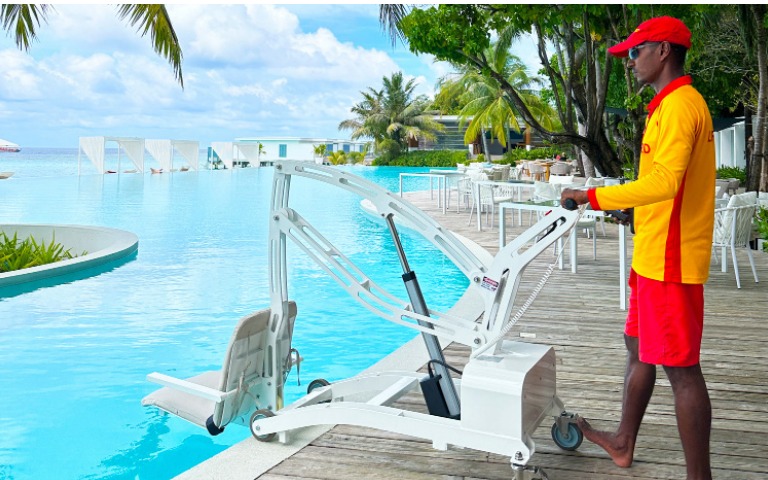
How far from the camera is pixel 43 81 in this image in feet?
249

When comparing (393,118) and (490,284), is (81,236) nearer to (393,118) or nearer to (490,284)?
(490,284)

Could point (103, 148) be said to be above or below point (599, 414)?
above

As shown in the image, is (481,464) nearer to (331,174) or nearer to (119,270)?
(331,174)

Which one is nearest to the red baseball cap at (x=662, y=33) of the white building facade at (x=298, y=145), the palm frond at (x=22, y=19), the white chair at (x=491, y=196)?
the white chair at (x=491, y=196)

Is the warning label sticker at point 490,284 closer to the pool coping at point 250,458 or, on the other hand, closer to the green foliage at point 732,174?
the pool coping at point 250,458

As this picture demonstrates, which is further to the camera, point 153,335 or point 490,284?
point 153,335

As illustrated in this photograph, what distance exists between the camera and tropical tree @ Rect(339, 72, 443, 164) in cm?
4475

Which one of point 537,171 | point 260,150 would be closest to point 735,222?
point 537,171

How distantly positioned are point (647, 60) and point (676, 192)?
47cm

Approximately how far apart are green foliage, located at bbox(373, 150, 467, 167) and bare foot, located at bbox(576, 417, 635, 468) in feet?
132

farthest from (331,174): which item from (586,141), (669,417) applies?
(586,141)

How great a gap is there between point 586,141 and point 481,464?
33.4ft

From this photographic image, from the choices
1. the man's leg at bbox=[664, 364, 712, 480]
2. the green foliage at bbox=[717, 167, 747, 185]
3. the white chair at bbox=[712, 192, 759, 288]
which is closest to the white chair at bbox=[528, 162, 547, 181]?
the green foliage at bbox=[717, 167, 747, 185]

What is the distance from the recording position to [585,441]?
300 centimetres
